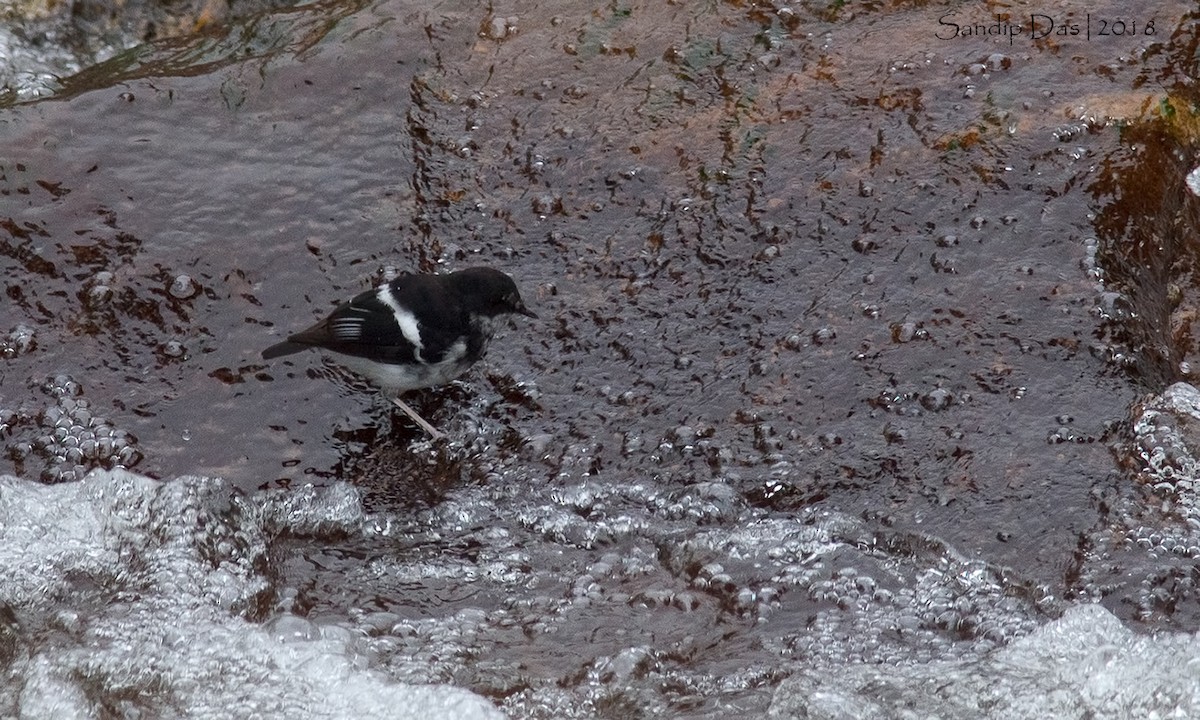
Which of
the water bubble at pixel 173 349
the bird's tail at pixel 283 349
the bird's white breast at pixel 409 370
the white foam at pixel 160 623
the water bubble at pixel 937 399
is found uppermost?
the bird's tail at pixel 283 349

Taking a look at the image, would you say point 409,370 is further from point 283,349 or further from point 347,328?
point 283,349

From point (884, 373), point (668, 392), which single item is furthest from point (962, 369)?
point (668, 392)

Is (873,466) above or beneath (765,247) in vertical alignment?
beneath

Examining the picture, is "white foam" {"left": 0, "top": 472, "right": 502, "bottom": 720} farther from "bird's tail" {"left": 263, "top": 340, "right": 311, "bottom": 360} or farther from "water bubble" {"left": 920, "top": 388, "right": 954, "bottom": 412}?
"water bubble" {"left": 920, "top": 388, "right": 954, "bottom": 412}

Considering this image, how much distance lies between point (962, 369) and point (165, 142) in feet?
11.6

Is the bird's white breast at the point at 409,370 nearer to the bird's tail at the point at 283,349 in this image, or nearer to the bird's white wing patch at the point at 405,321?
the bird's white wing patch at the point at 405,321

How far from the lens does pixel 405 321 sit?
4613mm

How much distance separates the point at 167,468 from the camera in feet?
15.1

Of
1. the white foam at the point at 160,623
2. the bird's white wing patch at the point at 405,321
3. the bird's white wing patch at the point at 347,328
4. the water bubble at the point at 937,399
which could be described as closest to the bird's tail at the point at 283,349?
the bird's white wing patch at the point at 347,328

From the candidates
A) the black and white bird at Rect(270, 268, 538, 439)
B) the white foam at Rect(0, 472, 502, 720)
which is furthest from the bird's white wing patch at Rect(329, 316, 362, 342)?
the white foam at Rect(0, 472, 502, 720)

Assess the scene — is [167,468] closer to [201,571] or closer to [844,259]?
[201,571]

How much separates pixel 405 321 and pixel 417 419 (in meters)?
0.40

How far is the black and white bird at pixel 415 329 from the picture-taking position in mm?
4598

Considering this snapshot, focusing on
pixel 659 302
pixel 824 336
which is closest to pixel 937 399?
pixel 824 336
